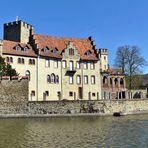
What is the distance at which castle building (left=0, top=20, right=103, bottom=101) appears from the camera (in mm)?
65000

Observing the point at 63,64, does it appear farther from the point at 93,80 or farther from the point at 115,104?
the point at 115,104

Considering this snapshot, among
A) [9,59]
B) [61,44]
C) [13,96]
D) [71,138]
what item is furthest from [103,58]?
[71,138]

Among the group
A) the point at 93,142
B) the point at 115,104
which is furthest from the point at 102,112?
the point at 93,142

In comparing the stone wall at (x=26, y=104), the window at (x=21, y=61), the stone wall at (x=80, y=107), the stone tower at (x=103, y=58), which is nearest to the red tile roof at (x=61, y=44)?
the window at (x=21, y=61)

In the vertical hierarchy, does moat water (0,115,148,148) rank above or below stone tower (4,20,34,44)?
below

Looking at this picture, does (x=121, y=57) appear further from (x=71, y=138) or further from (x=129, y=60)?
(x=71, y=138)

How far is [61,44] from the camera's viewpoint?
72.4 meters

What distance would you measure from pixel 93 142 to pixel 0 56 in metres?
34.9

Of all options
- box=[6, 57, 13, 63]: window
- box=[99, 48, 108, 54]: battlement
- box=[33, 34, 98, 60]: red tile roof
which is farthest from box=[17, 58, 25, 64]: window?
box=[99, 48, 108, 54]: battlement

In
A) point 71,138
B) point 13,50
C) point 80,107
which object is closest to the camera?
point 71,138

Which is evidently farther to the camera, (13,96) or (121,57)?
(121,57)

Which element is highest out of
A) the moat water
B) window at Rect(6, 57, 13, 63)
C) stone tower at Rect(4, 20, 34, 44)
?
stone tower at Rect(4, 20, 34, 44)

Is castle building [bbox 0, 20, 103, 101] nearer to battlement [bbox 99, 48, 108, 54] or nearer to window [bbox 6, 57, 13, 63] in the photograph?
window [bbox 6, 57, 13, 63]

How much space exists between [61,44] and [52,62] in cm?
551
